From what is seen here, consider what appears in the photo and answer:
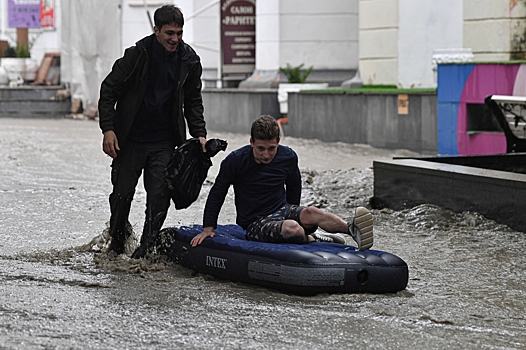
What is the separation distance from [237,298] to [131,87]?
74.9 inches

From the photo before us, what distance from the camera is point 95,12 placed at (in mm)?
28328

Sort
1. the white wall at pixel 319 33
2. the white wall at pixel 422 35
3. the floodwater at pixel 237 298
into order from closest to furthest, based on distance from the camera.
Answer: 1. the floodwater at pixel 237 298
2. the white wall at pixel 422 35
3. the white wall at pixel 319 33

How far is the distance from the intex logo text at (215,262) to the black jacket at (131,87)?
1040 mm

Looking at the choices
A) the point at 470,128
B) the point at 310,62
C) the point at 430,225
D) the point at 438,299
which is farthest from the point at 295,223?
the point at 310,62

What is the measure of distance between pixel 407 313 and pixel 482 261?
1.98 meters

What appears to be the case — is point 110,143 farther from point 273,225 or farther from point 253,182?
point 273,225

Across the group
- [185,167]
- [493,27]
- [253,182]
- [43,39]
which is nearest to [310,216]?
[253,182]

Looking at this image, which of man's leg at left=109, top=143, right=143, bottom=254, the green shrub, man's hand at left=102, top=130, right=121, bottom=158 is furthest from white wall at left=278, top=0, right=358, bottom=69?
man's hand at left=102, top=130, right=121, bottom=158

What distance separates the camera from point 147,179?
7.70 meters

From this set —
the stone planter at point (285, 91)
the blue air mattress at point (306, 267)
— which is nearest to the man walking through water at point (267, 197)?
the blue air mattress at point (306, 267)

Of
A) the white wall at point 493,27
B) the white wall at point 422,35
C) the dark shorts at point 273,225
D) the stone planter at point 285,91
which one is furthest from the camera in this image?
the stone planter at point 285,91

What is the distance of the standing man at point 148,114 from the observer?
24.5ft

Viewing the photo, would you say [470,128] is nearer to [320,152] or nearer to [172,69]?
[320,152]

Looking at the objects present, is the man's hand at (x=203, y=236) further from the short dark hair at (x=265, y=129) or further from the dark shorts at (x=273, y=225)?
the short dark hair at (x=265, y=129)
